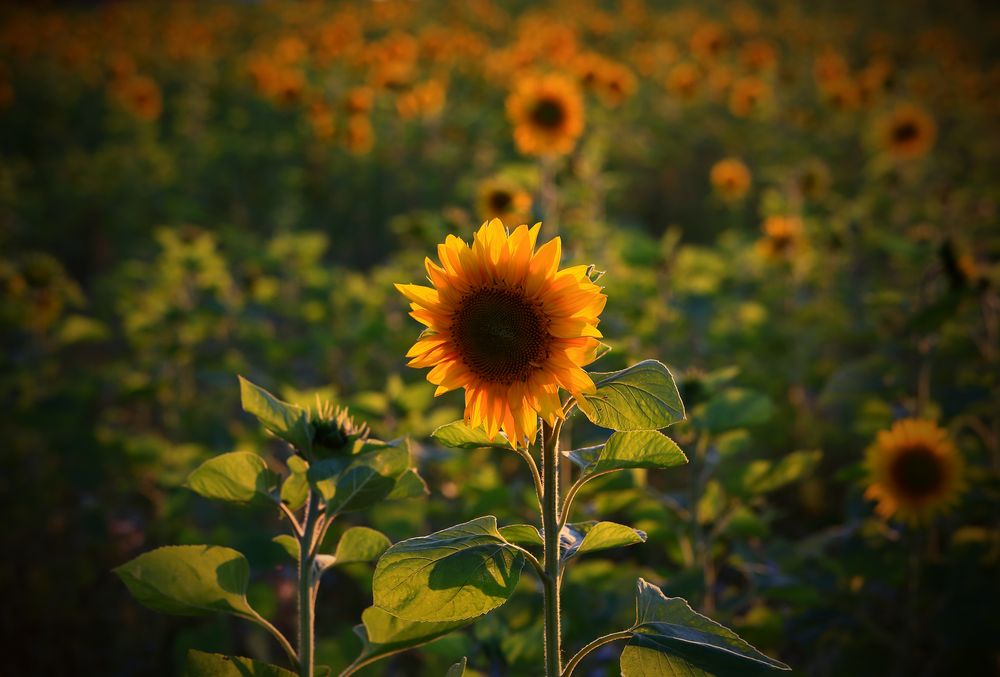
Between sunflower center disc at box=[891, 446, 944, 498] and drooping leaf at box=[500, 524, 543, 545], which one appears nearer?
drooping leaf at box=[500, 524, 543, 545]

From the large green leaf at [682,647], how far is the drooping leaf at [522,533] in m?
0.15

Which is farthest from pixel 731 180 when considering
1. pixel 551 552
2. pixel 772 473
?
pixel 551 552

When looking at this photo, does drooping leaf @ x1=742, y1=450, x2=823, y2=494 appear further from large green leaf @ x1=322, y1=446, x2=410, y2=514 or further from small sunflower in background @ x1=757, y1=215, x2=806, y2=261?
small sunflower in background @ x1=757, y1=215, x2=806, y2=261

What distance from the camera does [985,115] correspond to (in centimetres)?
689

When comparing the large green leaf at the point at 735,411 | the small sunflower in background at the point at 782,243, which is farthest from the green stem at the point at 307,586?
the small sunflower in background at the point at 782,243

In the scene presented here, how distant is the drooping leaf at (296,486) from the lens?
106 cm

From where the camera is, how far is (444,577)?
91 cm

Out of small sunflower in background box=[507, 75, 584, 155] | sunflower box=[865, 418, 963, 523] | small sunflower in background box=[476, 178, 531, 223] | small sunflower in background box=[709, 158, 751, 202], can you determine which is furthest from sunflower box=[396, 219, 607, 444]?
small sunflower in background box=[709, 158, 751, 202]

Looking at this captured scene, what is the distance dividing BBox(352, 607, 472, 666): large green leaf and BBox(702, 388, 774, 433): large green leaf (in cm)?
82

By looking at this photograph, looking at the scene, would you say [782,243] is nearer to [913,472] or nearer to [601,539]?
[913,472]

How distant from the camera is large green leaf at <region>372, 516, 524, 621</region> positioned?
2.94ft

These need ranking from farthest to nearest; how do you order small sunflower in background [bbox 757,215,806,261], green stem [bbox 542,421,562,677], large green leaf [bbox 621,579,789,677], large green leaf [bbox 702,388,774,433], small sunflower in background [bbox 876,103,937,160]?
small sunflower in background [bbox 876,103,937,160], small sunflower in background [bbox 757,215,806,261], large green leaf [bbox 702,388,774,433], green stem [bbox 542,421,562,677], large green leaf [bbox 621,579,789,677]

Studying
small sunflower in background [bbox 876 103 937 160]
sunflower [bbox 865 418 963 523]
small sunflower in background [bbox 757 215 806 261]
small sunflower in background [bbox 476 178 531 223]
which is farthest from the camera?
small sunflower in background [bbox 876 103 937 160]

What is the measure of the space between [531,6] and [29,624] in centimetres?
1304
